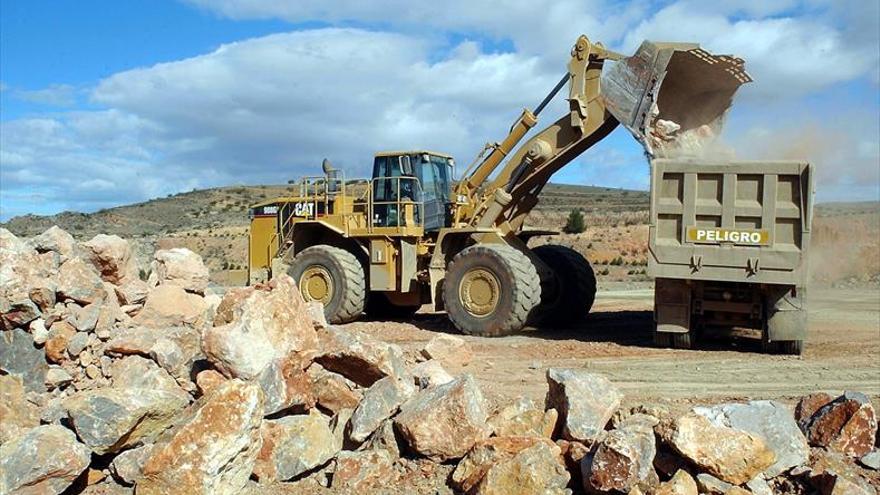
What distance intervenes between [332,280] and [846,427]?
942 cm

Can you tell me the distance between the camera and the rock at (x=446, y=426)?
19.3 feet

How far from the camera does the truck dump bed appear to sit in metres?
10.0

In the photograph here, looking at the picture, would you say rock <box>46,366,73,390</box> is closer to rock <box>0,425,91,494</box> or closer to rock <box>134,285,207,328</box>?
rock <box>134,285,207,328</box>

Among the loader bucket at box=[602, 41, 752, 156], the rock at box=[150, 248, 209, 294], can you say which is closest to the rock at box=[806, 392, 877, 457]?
the loader bucket at box=[602, 41, 752, 156]

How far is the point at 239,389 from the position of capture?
5852 millimetres

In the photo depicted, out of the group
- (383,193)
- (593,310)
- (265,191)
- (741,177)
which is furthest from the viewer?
(265,191)

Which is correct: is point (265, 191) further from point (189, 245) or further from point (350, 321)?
point (350, 321)

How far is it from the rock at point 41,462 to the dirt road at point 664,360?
132 inches

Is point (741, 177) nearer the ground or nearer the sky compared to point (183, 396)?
nearer the sky

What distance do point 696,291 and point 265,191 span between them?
6894 cm

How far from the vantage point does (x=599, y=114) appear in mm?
12125

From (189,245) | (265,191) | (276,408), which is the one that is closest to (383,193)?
(276,408)

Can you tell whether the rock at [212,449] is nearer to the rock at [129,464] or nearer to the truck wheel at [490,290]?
the rock at [129,464]

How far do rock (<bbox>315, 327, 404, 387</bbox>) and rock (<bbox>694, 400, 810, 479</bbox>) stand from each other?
2.52 m
